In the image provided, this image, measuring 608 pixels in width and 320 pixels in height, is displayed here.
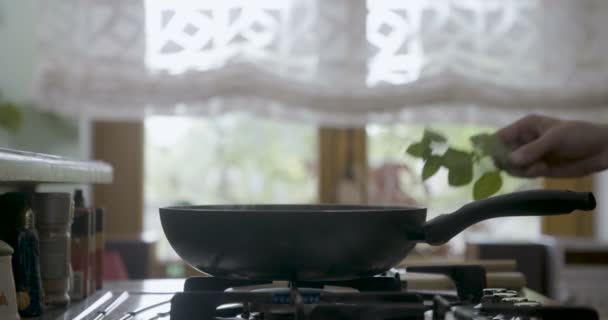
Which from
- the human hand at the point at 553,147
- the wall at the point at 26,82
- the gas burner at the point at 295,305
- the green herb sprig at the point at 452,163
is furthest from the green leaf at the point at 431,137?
the wall at the point at 26,82

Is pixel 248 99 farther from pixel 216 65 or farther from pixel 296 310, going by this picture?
pixel 296 310

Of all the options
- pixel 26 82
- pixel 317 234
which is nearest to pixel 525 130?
pixel 317 234

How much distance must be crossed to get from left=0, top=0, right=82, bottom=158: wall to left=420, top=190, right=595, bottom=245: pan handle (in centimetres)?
153

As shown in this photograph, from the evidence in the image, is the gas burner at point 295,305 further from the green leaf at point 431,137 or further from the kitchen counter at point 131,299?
the green leaf at point 431,137

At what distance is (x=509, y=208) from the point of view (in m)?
0.65

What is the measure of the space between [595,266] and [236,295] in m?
1.51

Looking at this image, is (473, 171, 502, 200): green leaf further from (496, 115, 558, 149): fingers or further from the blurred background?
the blurred background

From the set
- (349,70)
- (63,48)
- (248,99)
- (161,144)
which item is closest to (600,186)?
(349,70)

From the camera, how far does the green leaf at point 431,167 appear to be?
32.3 inches

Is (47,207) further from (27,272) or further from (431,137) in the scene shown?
(431,137)

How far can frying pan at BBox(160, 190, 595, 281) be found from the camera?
0.61 m

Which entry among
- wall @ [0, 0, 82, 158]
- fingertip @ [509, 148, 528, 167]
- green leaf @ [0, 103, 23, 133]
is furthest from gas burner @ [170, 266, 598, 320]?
wall @ [0, 0, 82, 158]

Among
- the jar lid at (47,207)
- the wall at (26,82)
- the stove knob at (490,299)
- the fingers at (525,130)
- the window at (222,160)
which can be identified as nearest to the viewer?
the stove knob at (490,299)

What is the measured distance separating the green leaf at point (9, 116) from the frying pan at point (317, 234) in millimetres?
1203
